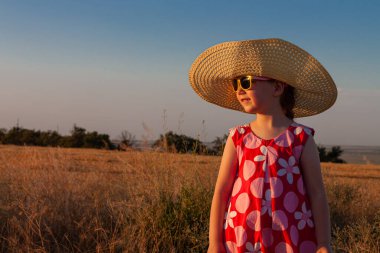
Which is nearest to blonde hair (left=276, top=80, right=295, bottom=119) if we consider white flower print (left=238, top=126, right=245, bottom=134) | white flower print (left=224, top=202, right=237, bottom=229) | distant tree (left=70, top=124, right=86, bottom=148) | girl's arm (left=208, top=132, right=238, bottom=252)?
white flower print (left=238, top=126, right=245, bottom=134)

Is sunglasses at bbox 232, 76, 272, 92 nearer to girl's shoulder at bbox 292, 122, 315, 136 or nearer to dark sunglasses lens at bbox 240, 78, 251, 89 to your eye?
dark sunglasses lens at bbox 240, 78, 251, 89

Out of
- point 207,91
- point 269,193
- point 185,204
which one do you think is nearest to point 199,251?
point 185,204

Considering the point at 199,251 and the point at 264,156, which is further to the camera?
→ the point at 199,251

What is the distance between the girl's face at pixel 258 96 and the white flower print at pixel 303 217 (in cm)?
51

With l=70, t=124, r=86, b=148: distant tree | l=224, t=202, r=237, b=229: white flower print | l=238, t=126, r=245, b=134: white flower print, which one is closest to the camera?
l=224, t=202, r=237, b=229: white flower print

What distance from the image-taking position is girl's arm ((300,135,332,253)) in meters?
2.11

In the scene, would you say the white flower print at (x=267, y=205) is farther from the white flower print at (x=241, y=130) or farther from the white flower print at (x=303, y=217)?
the white flower print at (x=241, y=130)

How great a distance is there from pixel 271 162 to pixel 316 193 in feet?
0.83

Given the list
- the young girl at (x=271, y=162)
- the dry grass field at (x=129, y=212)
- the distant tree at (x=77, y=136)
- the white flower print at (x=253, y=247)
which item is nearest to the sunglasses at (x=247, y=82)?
the young girl at (x=271, y=162)

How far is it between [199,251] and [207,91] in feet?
6.68

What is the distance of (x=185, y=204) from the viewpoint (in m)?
4.55

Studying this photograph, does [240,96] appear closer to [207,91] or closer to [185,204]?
[207,91]

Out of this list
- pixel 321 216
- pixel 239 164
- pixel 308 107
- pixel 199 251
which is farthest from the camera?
pixel 199 251

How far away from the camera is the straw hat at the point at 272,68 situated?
2.42 m
